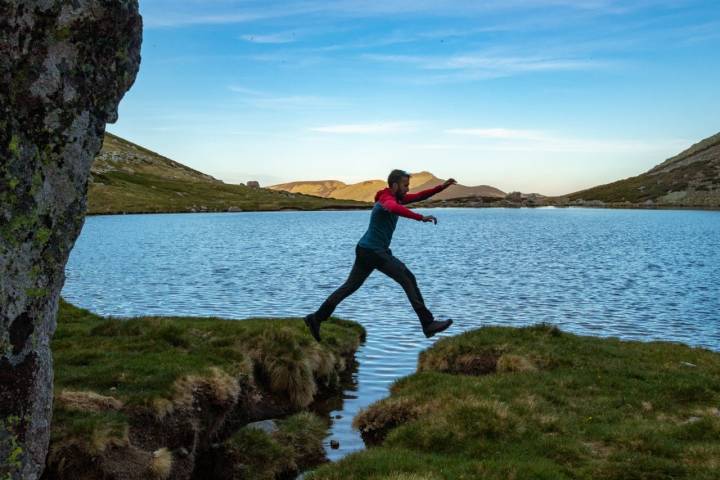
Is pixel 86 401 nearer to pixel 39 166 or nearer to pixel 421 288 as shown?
pixel 39 166

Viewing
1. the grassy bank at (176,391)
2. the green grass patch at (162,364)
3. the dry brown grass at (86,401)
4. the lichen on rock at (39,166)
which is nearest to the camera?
the lichen on rock at (39,166)

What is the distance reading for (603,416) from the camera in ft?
52.0

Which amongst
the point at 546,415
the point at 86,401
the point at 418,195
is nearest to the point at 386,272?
the point at 418,195

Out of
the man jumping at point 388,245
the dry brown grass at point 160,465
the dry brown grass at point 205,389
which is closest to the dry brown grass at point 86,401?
the dry brown grass at point 205,389

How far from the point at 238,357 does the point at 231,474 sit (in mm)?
5585

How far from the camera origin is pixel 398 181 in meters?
15.5

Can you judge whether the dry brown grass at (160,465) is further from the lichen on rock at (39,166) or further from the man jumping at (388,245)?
the lichen on rock at (39,166)

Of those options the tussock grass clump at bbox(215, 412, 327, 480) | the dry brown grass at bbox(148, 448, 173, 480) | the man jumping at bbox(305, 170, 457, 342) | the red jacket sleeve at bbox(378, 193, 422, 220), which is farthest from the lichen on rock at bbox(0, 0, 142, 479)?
the tussock grass clump at bbox(215, 412, 327, 480)

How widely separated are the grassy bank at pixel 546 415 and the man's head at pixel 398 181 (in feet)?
18.3

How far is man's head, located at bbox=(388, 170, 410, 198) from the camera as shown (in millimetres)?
15547

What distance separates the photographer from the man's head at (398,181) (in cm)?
1555

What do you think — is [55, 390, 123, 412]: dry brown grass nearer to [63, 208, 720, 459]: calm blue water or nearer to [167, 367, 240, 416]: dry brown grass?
[167, 367, 240, 416]: dry brown grass

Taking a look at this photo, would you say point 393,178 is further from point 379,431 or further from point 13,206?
point 13,206

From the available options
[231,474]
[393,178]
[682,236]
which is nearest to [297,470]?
[231,474]
